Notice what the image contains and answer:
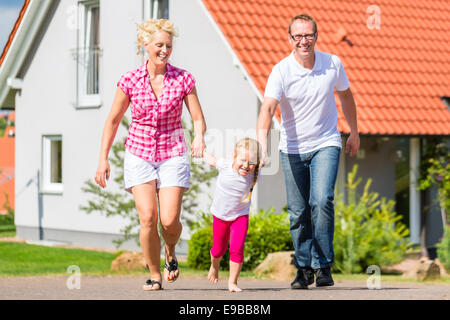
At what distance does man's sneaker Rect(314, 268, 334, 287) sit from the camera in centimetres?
676

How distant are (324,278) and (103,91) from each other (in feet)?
39.1

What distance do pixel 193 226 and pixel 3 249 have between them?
20.6ft

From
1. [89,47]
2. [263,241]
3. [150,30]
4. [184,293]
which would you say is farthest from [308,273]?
[89,47]

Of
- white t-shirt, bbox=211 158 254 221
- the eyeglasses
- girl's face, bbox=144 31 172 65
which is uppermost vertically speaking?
the eyeglasses

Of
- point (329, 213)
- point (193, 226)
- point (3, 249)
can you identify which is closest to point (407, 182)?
point (193, 226)

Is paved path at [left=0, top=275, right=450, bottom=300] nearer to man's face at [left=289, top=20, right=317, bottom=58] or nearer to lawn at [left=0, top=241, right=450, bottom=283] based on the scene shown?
man's face at [left=289, top=20, right=317, bottom=58]

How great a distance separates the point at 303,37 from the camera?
20.8 feet

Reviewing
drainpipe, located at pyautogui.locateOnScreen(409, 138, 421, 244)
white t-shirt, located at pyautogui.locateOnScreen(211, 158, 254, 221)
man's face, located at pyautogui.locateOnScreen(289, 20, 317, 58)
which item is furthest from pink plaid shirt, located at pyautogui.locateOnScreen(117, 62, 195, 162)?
drainpipe, located at pyautogui.locateOnScreen(409, 138, 421, 244)

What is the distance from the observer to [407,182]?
17.0 meters

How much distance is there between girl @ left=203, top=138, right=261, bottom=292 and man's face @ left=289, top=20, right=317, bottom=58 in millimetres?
781

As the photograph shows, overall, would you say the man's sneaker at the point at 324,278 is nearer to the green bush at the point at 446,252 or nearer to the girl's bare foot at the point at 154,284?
the girl's bare foot at the point at 154,284

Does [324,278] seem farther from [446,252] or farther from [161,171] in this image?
[446,252]

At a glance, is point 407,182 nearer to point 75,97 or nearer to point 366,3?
point 366,3

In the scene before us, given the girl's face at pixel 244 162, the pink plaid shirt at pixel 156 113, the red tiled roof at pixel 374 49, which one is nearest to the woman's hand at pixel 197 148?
the pink plaid shirt at pixel 156 113
